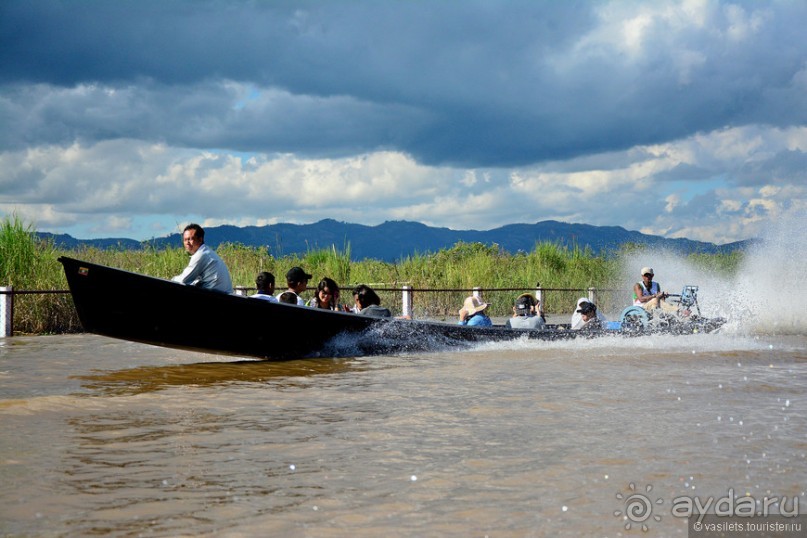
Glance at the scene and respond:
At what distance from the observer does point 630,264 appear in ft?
95.0

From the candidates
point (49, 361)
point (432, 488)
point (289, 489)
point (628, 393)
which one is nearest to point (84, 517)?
point (289, 489)

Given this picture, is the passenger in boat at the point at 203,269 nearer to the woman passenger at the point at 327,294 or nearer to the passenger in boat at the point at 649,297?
the woman passenger at the point at 327,294

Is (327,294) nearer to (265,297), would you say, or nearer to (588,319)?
(265,297)

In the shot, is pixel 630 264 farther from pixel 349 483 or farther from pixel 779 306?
pixel 349 483

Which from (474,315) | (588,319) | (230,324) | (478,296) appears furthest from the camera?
(478,296)

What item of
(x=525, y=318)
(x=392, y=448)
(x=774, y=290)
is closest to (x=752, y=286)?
(x=774, y=290)

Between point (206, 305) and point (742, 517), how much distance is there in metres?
8.34

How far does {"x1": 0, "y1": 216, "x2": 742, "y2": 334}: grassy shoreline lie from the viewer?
18750 millimetres

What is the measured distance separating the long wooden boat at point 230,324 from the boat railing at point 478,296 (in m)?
7.52

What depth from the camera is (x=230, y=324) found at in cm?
1182

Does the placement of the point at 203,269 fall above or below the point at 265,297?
above

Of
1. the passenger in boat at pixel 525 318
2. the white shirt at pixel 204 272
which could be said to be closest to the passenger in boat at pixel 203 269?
the white shirt at pixel 204 272

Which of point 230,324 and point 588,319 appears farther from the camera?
point 588,319

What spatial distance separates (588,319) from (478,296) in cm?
782
